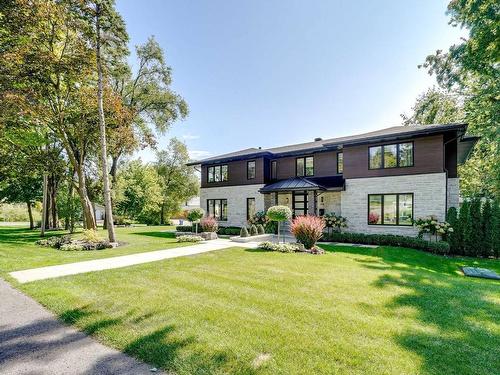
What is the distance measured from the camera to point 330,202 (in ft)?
57.0

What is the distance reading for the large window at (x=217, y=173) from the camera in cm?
2245

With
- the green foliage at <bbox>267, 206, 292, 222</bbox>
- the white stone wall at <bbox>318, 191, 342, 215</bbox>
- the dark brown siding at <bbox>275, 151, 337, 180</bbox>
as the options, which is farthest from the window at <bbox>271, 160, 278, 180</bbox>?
the green foliage at <bbox>267, 206, 292, 222</bbox>

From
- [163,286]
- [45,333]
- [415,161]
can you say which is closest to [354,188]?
[415,161]

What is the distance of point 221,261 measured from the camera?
9.03 meters

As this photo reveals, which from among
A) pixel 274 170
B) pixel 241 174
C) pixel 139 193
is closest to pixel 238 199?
pixel 241 174

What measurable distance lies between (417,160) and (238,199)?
12589mm

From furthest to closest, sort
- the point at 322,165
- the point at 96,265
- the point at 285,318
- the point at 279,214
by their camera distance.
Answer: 1. the point at 322,165
2. the point at 279,214
3. the point at 96,265
4. the point at 285,318

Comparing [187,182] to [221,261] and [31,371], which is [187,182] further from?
[31,371]

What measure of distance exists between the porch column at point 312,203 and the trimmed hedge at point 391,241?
7.35ft

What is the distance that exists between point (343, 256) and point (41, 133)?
19834mm

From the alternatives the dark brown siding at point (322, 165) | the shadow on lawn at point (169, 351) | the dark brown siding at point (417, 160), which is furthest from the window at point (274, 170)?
the shadow on lawn at point (169, 351)

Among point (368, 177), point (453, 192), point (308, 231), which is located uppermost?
point (368, 177)

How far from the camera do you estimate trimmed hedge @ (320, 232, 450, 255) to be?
1248 cm

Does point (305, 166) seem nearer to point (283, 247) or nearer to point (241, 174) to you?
point (241, 174)
